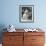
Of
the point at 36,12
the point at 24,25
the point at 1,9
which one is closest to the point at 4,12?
the point at 1,9

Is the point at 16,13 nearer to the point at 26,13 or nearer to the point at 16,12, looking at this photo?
the point at 16,12

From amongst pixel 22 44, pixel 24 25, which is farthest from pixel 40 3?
pixel 22 44

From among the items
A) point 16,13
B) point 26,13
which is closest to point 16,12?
point 16,13

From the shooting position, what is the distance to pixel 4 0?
4.14m

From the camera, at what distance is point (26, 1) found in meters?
4.14

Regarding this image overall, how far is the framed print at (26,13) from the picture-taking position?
414 centimetres

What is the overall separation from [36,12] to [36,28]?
51 cm

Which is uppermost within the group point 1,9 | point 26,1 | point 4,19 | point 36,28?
point 26,1

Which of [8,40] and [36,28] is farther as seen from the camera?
[36,28]

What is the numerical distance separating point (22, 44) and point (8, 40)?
41cm

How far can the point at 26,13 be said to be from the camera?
4.18 meters

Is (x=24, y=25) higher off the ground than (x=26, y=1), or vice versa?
(x=26, y=1)

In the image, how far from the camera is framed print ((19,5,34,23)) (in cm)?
414

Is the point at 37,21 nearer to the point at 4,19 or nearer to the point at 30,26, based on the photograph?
the point at 30,26
